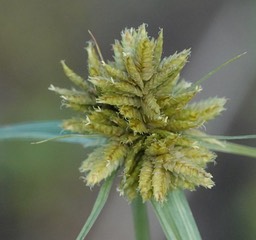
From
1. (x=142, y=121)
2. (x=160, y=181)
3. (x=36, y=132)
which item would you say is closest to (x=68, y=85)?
(x=36, y=132)

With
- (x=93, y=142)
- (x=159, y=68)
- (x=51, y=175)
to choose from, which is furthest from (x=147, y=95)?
(x=51, y=175)

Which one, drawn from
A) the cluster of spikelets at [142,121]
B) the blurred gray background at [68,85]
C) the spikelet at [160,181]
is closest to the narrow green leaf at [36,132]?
the cluster of spikelets at [142,121]

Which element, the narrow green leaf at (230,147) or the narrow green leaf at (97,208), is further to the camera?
the narrow green leaf at (230,147)

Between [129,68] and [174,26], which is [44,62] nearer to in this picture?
[174,26]

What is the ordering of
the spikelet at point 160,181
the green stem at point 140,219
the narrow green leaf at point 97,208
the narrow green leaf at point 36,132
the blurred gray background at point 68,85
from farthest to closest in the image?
the blurred gray background at point 68,85
the narrow green leaf at point 36,132
the green stem at point 140,219
the spikelet at point 160,181
the narrow green leaf at point 97,208

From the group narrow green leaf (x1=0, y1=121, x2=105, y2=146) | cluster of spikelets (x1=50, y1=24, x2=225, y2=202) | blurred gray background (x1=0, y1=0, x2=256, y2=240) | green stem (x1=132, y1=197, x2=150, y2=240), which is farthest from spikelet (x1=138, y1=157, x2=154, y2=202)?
blurred gray background (x1=0, y1=0, x2=256, y2=240)

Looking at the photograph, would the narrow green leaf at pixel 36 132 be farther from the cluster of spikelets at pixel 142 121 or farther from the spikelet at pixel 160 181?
the spikelet at pixel 160 181

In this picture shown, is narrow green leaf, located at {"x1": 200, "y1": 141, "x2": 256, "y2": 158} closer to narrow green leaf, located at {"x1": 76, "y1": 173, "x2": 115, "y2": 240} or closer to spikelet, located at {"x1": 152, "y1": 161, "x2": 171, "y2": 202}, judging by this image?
spikelet, located at {"x1": 152, "y1": 161, "x2": 171, "y2": 202}
